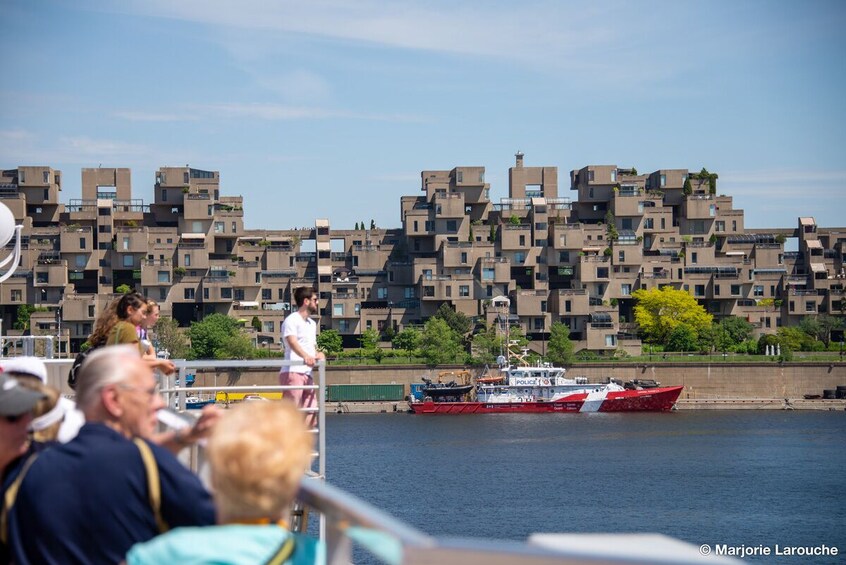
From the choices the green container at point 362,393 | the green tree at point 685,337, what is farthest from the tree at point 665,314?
the green container at point 362,393

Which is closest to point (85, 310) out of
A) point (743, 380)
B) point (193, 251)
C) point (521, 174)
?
point (193, 251)

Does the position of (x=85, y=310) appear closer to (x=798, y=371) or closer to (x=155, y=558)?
(x=798, y=371)

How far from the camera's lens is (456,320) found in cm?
8875

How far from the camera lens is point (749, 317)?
314 feet

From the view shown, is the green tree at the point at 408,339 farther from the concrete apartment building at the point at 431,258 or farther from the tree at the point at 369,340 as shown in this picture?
the concrete apartment building at the point at 431,258

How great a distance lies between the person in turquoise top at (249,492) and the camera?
10.2 feet

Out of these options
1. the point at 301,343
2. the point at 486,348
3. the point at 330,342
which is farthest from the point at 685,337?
the point at 301,343

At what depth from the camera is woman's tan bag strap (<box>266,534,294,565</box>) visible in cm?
324

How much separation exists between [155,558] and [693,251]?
9661cm

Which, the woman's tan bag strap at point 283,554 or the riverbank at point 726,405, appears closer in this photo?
the woman's tan bag strap at point 283,554

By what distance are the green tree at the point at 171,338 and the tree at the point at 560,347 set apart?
2446 centimetres

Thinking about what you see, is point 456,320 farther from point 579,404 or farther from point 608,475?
point 608,475

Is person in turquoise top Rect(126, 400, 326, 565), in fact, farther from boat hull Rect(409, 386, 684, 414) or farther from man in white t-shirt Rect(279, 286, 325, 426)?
boat hull Rect(409, 386, 684, 414)

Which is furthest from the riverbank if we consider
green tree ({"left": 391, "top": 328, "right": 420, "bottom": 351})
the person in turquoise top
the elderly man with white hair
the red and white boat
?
the person in turquoise top
